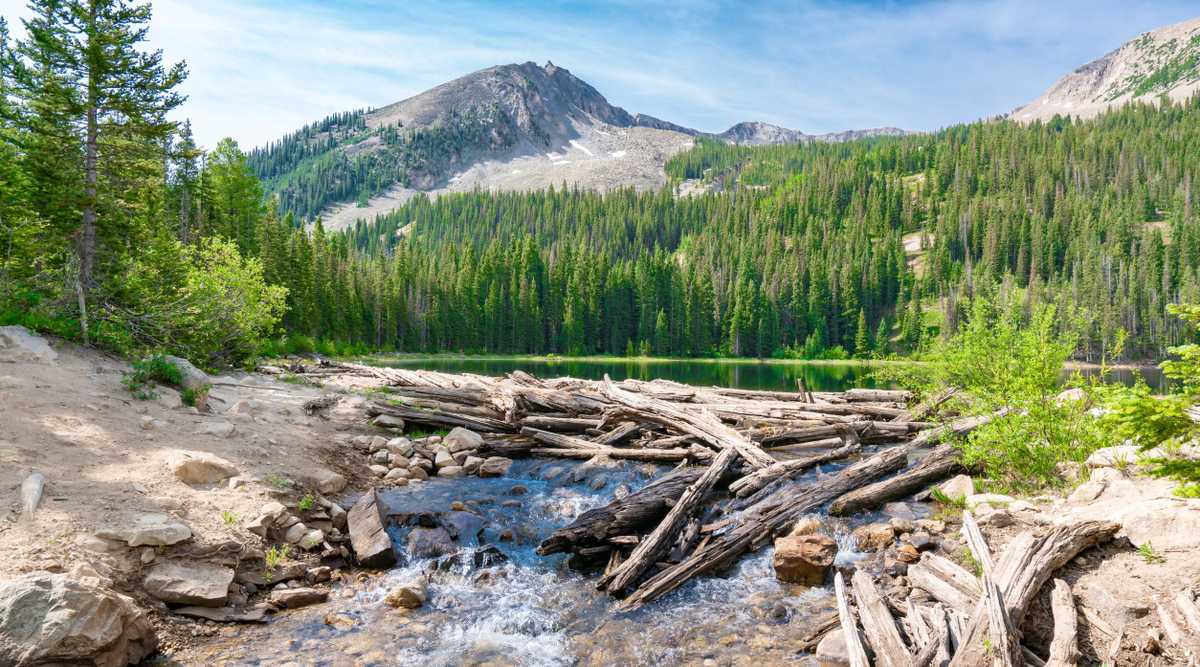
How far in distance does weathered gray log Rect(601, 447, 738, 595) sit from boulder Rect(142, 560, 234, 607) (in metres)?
5.65

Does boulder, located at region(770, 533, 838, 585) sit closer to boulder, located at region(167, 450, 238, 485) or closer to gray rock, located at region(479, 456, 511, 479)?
gray rock, located at region(479, 456, 511, 479)

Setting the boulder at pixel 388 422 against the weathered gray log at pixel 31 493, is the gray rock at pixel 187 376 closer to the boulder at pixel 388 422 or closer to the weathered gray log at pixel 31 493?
the boulder at pixel 388 422

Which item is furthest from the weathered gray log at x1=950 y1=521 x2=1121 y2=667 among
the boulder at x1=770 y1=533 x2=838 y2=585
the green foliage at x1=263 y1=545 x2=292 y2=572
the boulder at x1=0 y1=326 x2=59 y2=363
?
the boulder at x1=0 y1=326 x2=59 y2=363

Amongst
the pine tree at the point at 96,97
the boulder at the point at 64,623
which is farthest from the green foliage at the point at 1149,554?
the pine tree at the point at 96,97

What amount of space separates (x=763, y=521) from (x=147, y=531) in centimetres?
1028

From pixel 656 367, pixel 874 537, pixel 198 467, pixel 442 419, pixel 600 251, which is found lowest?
pixel 656 367

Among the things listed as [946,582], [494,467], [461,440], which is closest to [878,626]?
[946,582]

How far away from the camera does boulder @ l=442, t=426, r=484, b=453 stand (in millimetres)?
18062

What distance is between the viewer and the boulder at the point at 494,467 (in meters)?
16.5

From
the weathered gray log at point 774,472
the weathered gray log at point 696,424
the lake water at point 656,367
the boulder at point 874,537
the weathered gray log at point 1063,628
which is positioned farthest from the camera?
the lake water at point 656,367

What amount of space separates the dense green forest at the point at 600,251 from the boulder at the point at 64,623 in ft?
43.2

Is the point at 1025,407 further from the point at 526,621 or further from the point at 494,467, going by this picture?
the point at 494,467

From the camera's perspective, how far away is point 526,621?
8.66 meters

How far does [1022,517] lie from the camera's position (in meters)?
9.91
